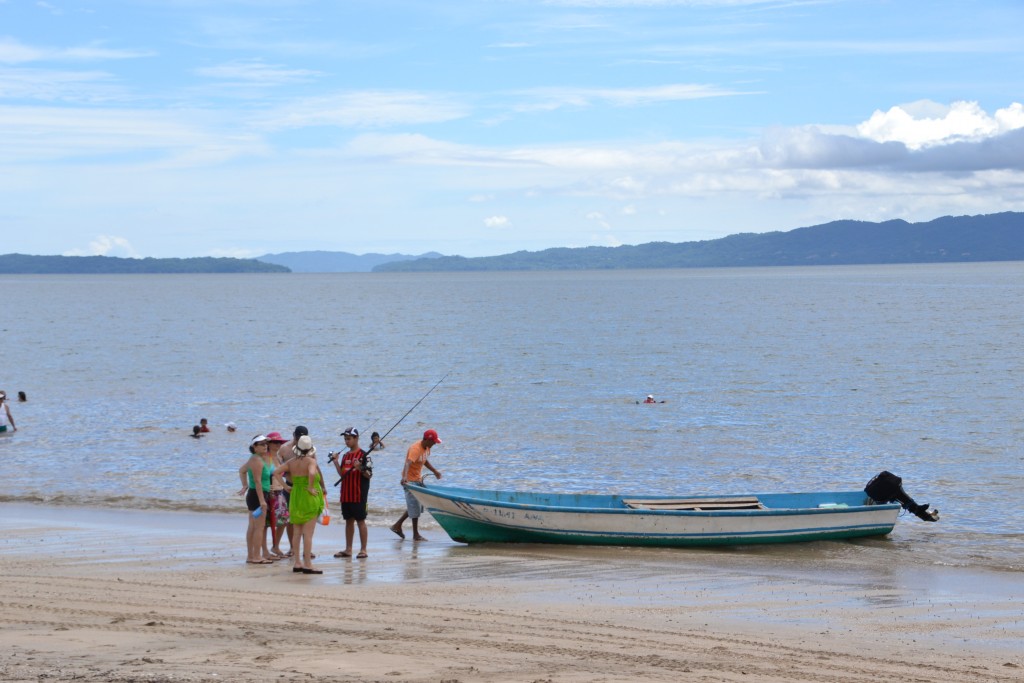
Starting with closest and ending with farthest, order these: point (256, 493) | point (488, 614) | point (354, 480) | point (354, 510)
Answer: point (488, 614)
point (256, 493)
point (354, 480)
point (354, 510)

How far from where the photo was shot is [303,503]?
12289 millimetres

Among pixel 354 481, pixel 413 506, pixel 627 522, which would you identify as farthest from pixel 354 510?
pixel 627 522

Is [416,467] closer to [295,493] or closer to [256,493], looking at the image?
[256,493]

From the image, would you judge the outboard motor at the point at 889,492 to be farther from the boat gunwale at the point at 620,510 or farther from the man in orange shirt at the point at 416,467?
the man in orange shirt at the point at 416,467

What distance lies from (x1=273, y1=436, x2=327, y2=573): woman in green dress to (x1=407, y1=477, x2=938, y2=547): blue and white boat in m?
2.61

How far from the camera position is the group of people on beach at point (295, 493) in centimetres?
1227

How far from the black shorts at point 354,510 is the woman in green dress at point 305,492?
0.91 m

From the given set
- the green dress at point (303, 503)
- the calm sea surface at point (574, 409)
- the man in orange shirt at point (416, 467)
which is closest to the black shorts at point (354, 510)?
the green dress at point (303, 503)

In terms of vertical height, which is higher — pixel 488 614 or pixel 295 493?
pixel 295 493

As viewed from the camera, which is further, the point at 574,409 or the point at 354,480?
the point at 574,409

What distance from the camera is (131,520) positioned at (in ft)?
58.3

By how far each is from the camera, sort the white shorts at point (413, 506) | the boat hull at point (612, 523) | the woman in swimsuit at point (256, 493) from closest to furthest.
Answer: the woman in swimsuit at point (256, 493), the boat hull at point (612, 523), the white shorts at point (413, 506)

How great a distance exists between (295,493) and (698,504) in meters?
6.35

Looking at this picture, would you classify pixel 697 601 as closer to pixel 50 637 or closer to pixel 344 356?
pixel 50 637
